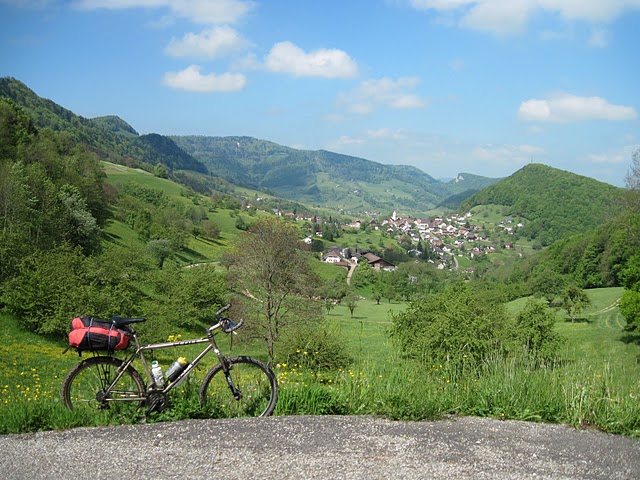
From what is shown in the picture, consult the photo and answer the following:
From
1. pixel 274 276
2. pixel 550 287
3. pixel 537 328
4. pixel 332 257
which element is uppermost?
pixel 274 276

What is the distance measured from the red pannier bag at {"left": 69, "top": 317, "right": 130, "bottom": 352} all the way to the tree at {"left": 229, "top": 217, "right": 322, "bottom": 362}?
2961 centimetres

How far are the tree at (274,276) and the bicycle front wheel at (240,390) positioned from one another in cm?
2919

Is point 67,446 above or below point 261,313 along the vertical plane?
above

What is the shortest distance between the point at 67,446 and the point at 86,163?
100135 mm

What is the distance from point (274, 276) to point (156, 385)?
3021 cm

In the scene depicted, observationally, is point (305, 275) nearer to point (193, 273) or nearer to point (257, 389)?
point (193, 273)

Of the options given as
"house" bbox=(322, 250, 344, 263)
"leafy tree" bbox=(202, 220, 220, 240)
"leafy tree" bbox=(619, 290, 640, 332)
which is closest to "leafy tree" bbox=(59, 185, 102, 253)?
"leafy tree" bbox=(619, 290, 640, 332)

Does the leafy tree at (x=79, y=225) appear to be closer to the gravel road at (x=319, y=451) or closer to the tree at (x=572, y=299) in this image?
the gravel road at (x=319, y=451)

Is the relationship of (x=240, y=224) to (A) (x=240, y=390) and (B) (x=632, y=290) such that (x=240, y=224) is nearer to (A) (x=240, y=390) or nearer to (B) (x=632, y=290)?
(B) (x=632, y=290)

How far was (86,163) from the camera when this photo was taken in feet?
314

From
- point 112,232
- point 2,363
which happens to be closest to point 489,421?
point 2,363

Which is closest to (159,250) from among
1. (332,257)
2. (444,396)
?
(444,396)

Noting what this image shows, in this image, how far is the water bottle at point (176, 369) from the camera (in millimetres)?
6863

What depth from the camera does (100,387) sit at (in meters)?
6.95
